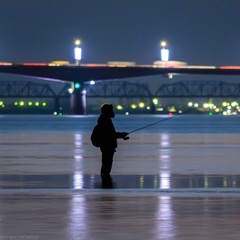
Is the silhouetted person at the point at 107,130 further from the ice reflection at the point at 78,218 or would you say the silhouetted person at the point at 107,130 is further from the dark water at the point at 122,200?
the ice reflection at the point at 78,218

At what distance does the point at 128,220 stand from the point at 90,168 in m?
15.0

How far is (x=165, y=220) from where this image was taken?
1628 centimetres

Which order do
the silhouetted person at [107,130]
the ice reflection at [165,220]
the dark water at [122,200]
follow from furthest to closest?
the silhouetted person at [107,130] < the dark water at [122,200] < the ice reflection at [165,220]

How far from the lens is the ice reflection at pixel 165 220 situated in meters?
14.6

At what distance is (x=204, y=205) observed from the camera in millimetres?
18781

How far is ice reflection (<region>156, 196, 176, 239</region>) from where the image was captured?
14578mm

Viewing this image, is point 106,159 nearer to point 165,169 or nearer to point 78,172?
point 78,172

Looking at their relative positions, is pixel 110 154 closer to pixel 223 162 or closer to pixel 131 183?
pixel 131 183

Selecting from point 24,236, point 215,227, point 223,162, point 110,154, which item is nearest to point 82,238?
point 24,236

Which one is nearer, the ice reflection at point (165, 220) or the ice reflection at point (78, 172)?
the ice reflection at point (165, 220)

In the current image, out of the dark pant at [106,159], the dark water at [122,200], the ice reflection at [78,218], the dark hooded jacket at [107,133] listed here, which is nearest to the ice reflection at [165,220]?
the dark water at [122,200]

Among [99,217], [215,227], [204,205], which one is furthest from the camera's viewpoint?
[204,205]

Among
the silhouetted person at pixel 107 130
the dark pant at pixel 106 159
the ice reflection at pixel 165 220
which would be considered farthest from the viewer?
the dark pant at pixel 106 159

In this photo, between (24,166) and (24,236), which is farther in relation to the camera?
(24,166)
